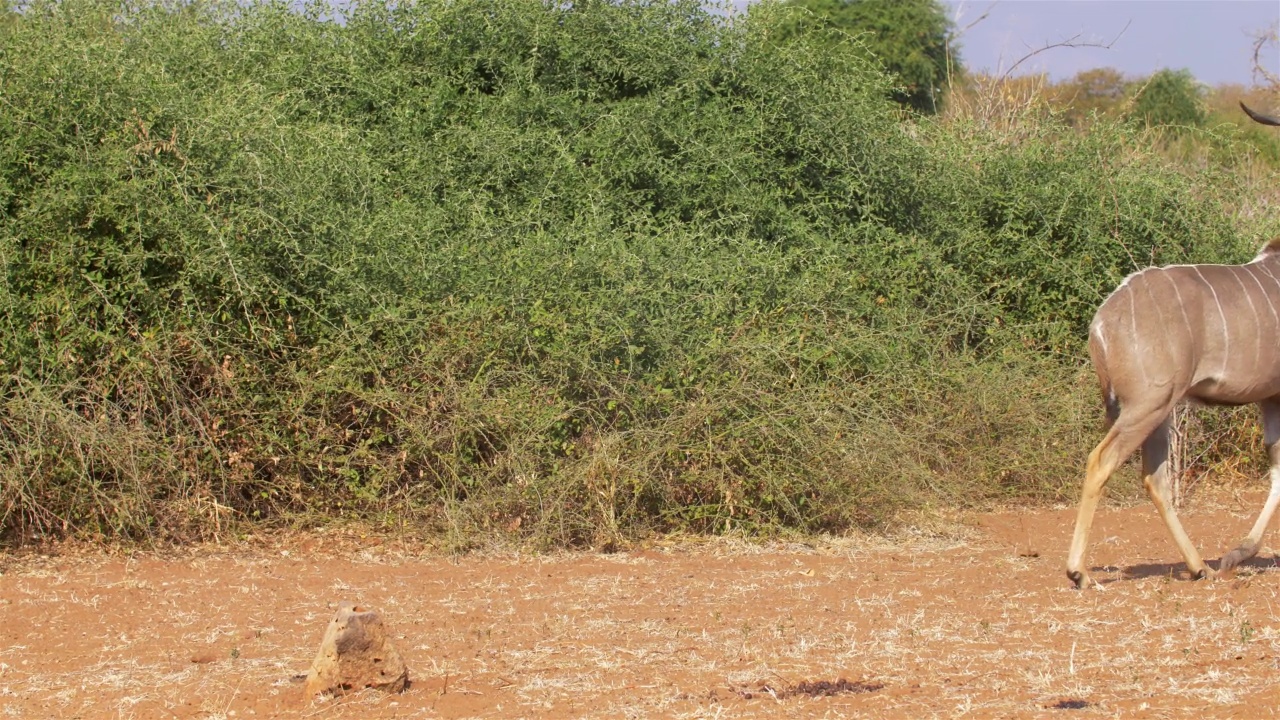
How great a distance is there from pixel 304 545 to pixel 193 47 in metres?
4.24

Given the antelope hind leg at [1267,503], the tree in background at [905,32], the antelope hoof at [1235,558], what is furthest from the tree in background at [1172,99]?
the antelope hoof at [1235,558]

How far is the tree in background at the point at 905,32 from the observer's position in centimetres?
2378

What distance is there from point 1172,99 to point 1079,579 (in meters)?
22.1

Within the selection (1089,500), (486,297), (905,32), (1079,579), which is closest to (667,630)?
(1079,579)

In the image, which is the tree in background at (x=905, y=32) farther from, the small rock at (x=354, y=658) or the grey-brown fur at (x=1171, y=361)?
the small rock at (x=354, y=658)

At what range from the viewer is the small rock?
4.40 meters

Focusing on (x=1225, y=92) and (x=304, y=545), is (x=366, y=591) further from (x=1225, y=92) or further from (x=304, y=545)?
(x=1225, y=92)

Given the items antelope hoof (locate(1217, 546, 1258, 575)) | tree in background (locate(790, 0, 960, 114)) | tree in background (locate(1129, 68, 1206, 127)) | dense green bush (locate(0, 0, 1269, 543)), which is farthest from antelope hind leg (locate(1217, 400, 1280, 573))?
tree in background (locate(1129, 68, 1206, 127))

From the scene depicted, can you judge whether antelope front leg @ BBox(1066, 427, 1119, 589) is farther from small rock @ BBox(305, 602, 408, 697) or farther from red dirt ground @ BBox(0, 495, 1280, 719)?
small rock @ BBox(305, 602, 408, 697)

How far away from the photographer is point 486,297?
8094 millimetres

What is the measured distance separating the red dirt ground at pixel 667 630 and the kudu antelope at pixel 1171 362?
345 mm

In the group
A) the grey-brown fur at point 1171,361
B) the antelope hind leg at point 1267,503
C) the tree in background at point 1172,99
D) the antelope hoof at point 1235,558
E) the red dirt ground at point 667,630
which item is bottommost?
the red dirt ground at point 667,630

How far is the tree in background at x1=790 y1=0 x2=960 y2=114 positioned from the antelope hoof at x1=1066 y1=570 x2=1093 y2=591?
17915 millimetres

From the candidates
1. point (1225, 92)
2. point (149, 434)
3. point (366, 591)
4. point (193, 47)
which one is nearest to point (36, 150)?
point (149, 434)
